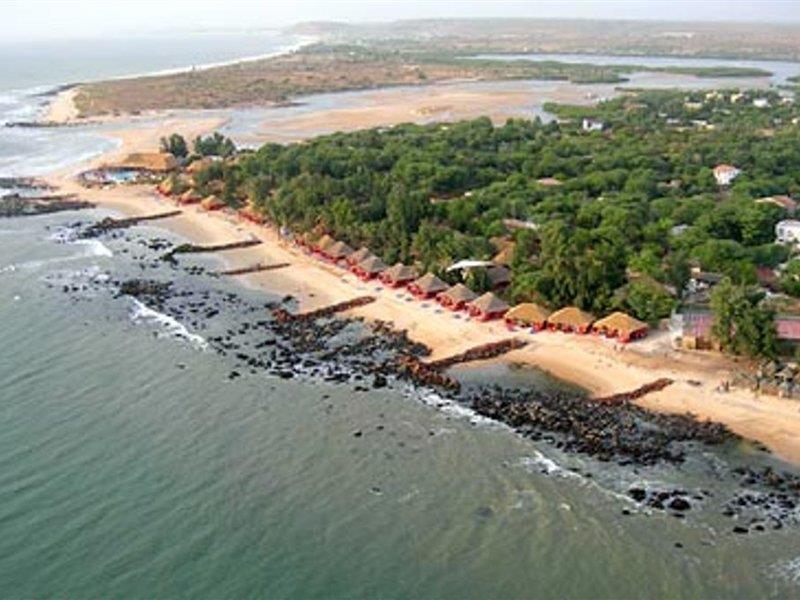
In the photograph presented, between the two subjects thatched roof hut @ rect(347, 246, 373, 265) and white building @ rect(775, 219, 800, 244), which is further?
white building @ rect(775, 219, 800, 244)

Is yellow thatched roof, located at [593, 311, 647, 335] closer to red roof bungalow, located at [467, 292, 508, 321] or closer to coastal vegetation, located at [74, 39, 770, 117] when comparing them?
red roof bungalow, located at [467, 292, 508, 321]

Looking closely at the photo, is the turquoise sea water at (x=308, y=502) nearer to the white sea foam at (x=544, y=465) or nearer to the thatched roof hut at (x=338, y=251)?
the white sea foam at (x=544, y=465)

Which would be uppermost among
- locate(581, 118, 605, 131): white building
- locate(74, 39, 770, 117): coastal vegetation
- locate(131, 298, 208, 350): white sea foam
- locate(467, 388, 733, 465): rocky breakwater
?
locate(131, 298, 208, 350): white sea foam

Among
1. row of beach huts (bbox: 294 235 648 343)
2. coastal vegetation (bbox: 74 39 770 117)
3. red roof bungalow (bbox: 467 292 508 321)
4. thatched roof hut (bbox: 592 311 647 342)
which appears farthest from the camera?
coastal vegetation (bbox: 74 39 770 117)

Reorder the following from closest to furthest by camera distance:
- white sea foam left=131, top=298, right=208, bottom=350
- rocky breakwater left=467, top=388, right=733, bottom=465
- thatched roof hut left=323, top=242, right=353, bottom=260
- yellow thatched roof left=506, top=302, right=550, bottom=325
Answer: rocky breakwater left=467, top=388, right=733, bottom=465 → yellow thatched roof left=506, top=302, right=550, bottom=325 → white sea foam left=131, top=298, right=208, bottom=350 → thatched roof hut left=323, top=242, right=353, bottom=260

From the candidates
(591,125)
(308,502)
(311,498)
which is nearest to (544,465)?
(311,498)

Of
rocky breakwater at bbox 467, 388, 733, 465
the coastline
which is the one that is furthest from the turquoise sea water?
the coastline

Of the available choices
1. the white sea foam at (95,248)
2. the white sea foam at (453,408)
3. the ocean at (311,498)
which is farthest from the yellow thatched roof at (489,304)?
the white sea foam at (95,248)
